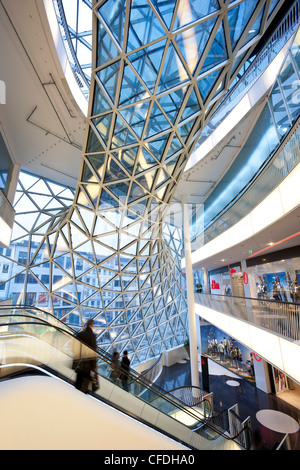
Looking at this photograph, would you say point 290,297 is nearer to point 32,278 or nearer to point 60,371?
point 60,371

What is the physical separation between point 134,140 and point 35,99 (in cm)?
522

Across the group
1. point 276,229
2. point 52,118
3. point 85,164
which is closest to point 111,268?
point 85,164

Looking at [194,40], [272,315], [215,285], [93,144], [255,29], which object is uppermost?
[255,29]

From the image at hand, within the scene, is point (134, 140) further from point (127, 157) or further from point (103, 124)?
point (103, 124)

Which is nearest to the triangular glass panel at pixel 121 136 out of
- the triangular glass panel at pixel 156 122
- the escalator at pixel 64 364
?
the triangular glass panel at pixel 156 122

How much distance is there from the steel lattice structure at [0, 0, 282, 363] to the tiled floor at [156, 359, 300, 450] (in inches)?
194

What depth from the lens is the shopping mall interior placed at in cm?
511

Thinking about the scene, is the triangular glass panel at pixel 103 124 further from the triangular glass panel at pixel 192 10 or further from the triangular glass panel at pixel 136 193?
the triangular glass panel at pixel 192 10

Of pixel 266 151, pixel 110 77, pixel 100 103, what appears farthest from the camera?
pixel 266 151

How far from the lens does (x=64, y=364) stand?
16.1ft

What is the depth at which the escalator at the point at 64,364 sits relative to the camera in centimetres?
463

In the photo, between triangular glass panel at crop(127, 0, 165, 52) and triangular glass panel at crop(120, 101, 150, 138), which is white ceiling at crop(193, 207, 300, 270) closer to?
triangular glass panel at crop(120, 101, 150, 138)

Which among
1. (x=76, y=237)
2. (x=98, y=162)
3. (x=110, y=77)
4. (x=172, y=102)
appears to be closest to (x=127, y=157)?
(x=98, y=162)

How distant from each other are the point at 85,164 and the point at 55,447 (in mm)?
10610
